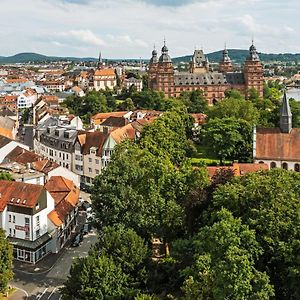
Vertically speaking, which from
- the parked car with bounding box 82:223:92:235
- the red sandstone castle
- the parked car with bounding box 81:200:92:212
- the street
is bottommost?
the street

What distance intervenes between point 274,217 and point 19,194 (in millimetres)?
23435

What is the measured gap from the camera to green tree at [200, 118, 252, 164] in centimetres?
6540

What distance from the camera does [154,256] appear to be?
128 feet

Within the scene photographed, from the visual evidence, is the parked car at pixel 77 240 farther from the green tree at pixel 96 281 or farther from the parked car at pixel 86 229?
the green tree at pixel 96 281

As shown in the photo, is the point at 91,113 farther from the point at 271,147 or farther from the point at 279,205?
the point at 279,205

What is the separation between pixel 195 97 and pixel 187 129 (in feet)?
118

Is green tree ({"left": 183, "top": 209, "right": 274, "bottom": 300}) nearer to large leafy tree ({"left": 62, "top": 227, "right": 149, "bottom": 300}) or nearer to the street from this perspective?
large leafy tree ({"left": 62, "top": 227, "right": 149, "bottom": 300})

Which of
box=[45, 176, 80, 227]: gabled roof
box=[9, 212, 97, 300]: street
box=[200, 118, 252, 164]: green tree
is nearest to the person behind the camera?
box=[9, 212, 97, 300]: street

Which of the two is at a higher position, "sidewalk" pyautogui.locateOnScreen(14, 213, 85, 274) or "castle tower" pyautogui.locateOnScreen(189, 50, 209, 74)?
"castle tower" pyautogui.locateOnScreen(189, 50, 209, 74)

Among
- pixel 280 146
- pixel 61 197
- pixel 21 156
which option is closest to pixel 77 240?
pixel 61 197

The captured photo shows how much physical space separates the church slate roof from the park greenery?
318 feet

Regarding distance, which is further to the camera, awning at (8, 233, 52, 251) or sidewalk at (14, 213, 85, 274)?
awning at (8, 233, 52, 251)

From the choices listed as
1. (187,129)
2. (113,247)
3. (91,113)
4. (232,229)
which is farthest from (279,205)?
(91,113)

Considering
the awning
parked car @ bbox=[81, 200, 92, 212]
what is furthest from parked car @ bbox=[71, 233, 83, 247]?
parked car @ bbox=[81, 200, 92, 212]
